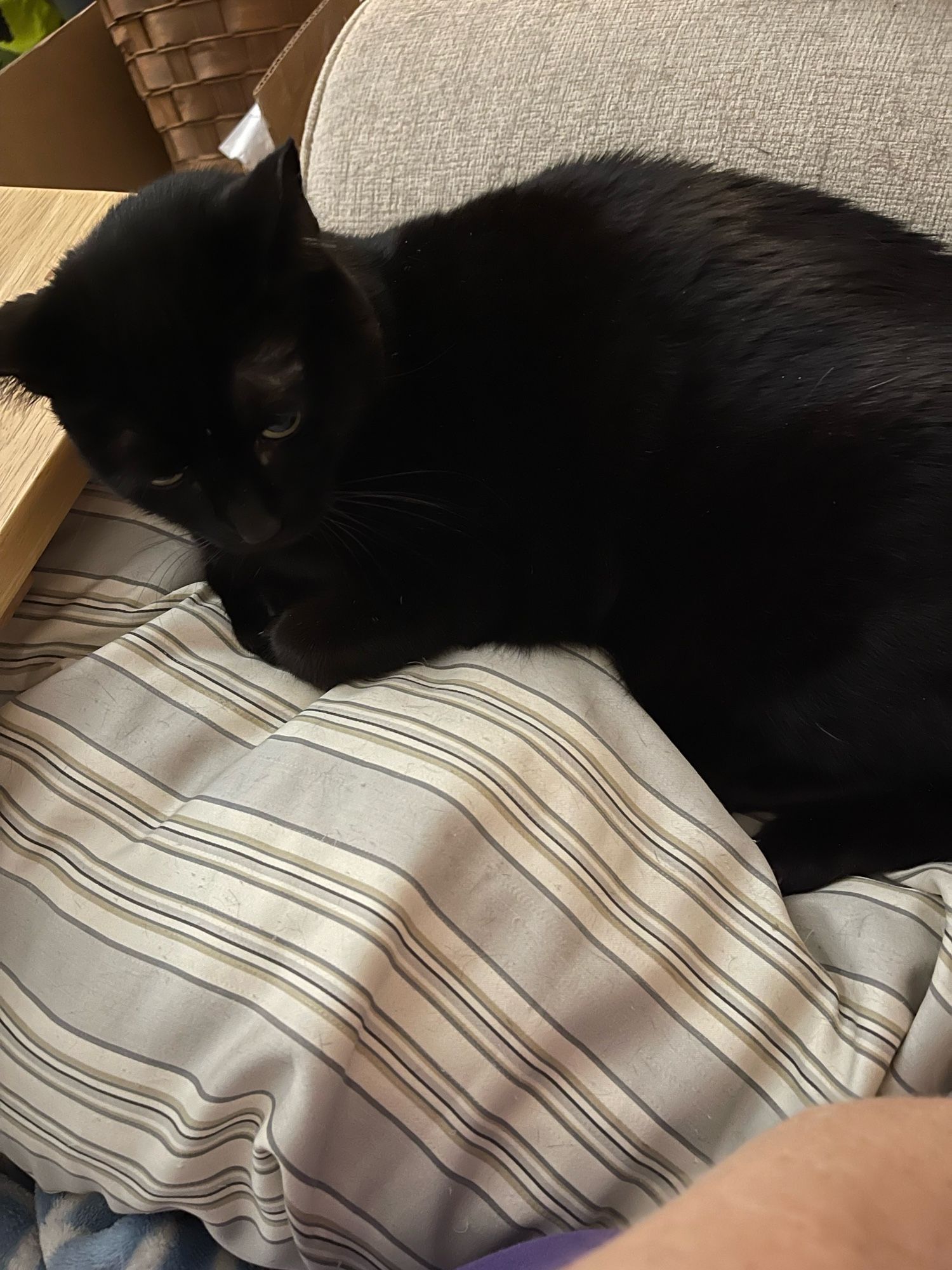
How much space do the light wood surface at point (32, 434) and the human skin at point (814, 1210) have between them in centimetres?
64

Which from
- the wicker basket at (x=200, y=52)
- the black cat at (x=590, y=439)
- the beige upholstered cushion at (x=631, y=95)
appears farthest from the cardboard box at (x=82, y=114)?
the black cat at (x=590, y=439)

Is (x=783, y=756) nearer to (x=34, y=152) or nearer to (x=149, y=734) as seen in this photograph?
(x=149, y=734)

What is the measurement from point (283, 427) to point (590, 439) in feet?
0.85

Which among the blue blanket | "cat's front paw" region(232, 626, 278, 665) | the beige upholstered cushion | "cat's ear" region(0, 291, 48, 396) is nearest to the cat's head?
"cat's ear" region(0, 291, 48, 396)

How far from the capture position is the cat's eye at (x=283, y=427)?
68cm

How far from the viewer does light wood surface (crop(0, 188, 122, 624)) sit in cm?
72

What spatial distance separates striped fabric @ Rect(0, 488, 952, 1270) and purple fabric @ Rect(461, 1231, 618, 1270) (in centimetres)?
3

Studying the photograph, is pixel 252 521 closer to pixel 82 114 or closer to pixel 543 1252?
pixel 543 1252

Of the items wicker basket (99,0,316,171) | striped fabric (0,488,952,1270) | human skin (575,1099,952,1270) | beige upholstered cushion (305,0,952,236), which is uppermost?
wicker basket (99,0,316,171)

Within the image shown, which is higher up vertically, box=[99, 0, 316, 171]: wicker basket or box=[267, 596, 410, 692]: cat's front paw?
box=[99, 0, 316, 171]: wicker basket

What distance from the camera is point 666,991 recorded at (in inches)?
23.1

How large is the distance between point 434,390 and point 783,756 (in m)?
0.44

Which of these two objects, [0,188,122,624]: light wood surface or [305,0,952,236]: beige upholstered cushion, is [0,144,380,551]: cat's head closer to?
[0,188,122,624]: light wood surface

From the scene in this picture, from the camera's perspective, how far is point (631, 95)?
2.94ft
